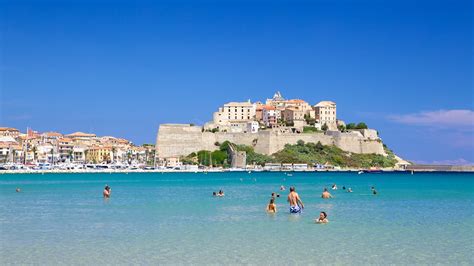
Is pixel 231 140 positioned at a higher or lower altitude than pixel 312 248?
higher

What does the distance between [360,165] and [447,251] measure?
205ft

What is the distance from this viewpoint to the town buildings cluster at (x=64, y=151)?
7250 centimetres

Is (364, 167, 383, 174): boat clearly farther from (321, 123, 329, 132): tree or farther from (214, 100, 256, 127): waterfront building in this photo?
(214, 100, 256, 127): waterfront building

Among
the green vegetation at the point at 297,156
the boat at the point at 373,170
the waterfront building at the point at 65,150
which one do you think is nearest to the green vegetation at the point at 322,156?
the green vegetation at the point at 297,156

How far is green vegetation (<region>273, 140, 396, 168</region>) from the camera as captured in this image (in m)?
70.4

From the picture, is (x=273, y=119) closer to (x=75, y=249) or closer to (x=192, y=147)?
(x=192, y=147)

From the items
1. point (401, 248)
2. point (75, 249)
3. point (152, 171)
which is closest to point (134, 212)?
point (75, 249)

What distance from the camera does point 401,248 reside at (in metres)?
10.7

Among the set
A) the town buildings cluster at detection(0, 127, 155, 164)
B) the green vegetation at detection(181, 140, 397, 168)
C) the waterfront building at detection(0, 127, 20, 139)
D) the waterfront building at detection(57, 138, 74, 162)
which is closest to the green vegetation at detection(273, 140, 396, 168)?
the green vegetation at detection(181, 140, 397, 168)

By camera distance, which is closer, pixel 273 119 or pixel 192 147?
pixel 192 147

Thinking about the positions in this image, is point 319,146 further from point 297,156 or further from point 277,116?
point 277,116

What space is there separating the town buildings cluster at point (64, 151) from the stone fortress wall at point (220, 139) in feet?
28.0

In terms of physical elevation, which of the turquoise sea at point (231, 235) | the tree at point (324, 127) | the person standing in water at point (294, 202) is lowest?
the turquoise sea at point (231, 235)

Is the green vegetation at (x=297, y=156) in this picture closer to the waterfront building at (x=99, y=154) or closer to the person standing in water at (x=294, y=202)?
the waterfront building at (x=99, y=154)
